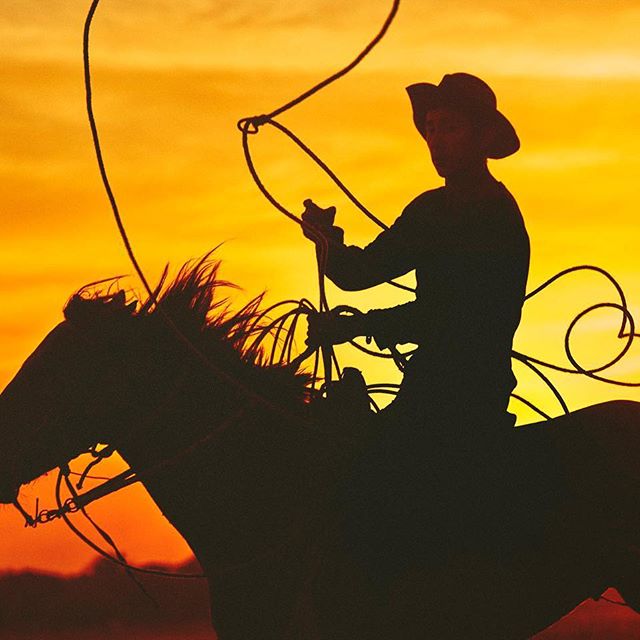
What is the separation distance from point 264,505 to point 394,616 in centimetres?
100

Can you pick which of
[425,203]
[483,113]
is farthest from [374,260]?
[483,113]

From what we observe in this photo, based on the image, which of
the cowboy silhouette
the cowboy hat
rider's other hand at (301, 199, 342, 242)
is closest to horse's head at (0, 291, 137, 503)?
rider's other hand at (301, 199, 342, 242)

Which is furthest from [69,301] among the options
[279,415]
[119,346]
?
[279,415]

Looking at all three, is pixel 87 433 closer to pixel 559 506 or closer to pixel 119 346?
pixel 119 346

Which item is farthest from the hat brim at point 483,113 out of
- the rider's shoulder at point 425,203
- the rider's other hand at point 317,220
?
the rider's other hand at point 317,220

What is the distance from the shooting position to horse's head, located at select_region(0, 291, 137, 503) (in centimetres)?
1040

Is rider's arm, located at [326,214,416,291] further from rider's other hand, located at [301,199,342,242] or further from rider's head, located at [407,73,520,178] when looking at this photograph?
rider's head, located at [407,73,520,178]

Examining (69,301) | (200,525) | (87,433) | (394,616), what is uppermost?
(69,301)

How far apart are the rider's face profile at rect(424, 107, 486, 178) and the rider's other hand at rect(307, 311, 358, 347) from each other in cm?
99

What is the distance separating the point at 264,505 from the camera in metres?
10.5

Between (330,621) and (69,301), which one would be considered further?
(69,301)

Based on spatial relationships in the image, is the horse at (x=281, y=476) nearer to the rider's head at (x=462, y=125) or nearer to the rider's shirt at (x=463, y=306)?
the rider's shirt at (x=463, y=306)

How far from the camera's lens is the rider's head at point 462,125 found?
10250 mm

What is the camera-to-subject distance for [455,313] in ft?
32.9
